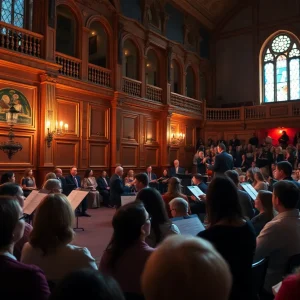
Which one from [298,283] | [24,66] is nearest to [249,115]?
[24,66]

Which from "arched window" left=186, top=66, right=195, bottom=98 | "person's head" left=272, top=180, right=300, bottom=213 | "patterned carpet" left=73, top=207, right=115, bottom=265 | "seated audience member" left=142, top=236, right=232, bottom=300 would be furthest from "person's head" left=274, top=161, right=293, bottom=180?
"arched window" left=186, top=66, right=195, bottom=98

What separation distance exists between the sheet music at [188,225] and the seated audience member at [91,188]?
24.2 ft

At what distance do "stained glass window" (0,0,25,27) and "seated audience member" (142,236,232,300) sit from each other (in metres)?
10.3

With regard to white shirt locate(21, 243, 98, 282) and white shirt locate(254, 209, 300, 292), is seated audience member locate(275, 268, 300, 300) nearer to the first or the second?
white shirt locate(21, 243, 98, 282)

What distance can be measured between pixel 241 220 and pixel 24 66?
8.47 m

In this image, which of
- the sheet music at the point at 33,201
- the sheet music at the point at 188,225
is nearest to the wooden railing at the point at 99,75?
the sheet music at the point at 33,201

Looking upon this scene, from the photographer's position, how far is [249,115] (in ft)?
57.2

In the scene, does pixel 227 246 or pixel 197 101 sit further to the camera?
pixel 197 101

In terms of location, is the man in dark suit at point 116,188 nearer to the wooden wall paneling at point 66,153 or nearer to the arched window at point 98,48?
the wooden wall paneling at point 66,153

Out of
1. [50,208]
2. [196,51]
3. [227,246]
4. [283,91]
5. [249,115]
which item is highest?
[196,51]

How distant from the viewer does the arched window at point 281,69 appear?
687 inches

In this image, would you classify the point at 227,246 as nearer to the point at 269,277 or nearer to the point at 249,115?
the point at 269,277

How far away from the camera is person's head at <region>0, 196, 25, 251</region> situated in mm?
1687

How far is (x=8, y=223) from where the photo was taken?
1707 millimetres
